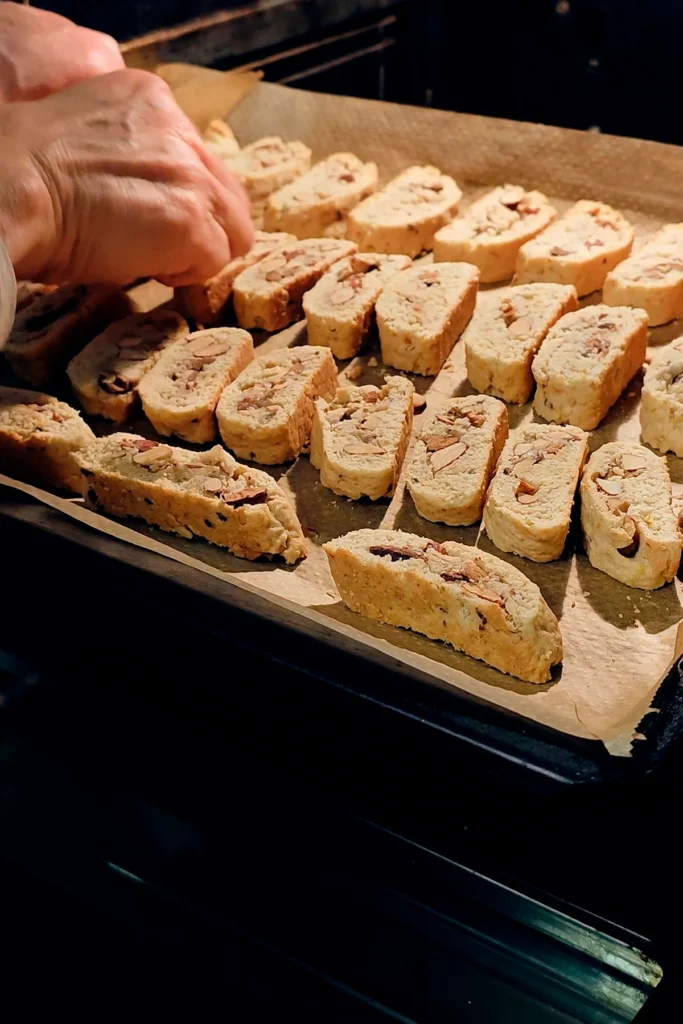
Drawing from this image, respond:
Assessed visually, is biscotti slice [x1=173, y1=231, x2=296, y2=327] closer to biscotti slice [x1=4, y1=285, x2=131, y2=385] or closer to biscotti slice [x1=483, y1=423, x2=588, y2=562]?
biscotti slice [x1=4, y1=285, x2=131, y2=385]

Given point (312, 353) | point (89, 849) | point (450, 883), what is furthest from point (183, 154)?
point (450, 883)

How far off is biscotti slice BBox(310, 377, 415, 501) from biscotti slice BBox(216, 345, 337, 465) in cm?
6

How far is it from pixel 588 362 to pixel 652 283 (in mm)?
510

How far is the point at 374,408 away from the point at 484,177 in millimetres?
1640

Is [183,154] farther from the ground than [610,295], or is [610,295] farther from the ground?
[183,154]

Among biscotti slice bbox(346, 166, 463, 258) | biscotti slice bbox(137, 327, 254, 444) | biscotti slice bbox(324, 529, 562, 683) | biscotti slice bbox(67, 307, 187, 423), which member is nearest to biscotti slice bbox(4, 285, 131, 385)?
biscotti slice bbox(67, 307, 187, 423)

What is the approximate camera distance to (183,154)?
2811 millimetres

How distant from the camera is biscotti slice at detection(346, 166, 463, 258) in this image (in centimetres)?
329

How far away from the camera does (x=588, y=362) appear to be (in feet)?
8.11

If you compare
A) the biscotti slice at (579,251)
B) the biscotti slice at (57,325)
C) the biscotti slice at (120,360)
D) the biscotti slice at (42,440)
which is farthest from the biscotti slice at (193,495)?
the biscotti slice at (579,251)

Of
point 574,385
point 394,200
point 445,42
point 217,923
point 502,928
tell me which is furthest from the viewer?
point 445,42

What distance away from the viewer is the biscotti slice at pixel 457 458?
7.29 ft

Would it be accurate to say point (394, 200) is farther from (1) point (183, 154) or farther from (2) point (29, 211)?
(2) point (29, 211)

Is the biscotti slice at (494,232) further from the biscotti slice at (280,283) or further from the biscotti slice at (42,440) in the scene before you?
the biscotti slice at (42,440)
